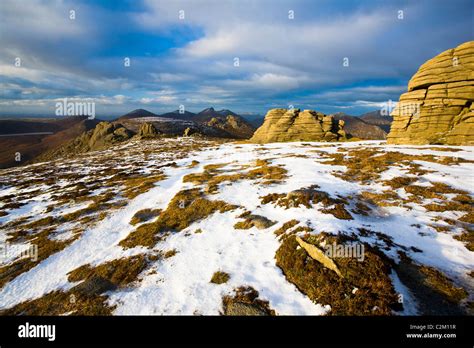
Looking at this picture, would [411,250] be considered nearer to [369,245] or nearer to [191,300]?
[369,245]

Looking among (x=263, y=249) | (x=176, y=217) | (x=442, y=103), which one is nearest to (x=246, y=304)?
(x=263, y=249)

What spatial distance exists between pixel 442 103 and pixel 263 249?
1872 inches

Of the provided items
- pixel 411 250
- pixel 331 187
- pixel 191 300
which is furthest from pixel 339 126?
pixel 191 300

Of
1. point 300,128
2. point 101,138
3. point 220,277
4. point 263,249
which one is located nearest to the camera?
point 220,277

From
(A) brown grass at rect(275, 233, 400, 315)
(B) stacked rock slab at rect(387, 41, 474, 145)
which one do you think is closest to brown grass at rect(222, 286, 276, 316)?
(A) brown grass at rect(275, 233, 400, 315)

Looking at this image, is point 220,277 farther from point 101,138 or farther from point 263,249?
point 101,138

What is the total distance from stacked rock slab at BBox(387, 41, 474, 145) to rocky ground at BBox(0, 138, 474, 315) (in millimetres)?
18994

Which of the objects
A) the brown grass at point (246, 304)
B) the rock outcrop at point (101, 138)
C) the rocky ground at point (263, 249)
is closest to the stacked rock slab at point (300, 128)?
the rocky ground at point (263, 249)

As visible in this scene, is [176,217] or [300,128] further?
[300,128]

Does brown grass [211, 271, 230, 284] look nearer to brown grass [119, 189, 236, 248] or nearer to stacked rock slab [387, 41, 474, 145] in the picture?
brown grass [119, 189, 236, 248]

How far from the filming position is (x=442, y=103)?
133 feet

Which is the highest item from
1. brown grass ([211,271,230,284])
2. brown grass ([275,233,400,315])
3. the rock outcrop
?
the rock outcrop

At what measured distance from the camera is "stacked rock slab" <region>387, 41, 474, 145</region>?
38312 mm
